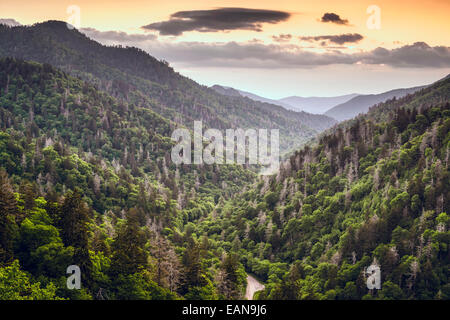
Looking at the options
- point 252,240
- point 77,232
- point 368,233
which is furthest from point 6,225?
point 252,240

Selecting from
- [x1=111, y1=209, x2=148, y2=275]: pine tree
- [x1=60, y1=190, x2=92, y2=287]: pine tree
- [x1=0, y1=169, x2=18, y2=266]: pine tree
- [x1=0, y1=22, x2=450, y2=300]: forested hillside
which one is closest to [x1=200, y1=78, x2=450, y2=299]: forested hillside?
[x1=0, y1=22, x2=450, y2=300]: forested hillside

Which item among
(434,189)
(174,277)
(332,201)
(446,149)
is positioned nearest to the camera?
(174,277)

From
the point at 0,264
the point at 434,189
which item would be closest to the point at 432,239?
the point at 434,189

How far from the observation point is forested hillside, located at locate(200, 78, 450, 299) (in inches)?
5133

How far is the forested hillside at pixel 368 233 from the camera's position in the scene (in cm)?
13038

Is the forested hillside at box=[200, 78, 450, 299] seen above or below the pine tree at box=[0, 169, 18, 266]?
below

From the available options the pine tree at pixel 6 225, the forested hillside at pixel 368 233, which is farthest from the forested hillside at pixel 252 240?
the forested hillside at pixel 368 233

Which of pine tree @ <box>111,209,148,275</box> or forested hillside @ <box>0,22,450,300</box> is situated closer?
forested hillside @ <box>0,22,450,300</box>

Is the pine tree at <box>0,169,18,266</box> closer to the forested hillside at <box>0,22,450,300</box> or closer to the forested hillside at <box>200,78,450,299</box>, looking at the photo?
the forested hillside at <box>0,22,450,300</box>

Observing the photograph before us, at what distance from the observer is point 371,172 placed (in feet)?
630

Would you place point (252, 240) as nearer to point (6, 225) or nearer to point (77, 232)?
point (77, 232)

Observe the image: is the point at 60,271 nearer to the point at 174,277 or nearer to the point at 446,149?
the point at 174,277

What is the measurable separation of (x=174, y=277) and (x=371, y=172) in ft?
383
